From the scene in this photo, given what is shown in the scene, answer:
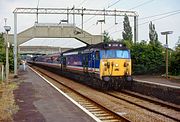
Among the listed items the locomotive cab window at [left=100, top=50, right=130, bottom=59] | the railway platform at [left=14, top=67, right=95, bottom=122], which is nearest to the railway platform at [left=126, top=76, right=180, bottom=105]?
the locomotive cab window at [left=100, top=50, right=130, bottom=59]

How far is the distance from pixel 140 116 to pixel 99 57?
28.6 ft

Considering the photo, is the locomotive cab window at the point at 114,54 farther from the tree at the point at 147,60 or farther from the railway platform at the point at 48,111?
the tree at the point at 147,60

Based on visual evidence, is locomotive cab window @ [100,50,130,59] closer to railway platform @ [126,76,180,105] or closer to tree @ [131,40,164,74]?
railway platform @ [126,76,180,105]

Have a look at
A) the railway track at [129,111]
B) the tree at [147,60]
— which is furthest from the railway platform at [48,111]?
the tree at [147,60]

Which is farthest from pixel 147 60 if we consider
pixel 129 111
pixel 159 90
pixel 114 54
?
pixel 129 111

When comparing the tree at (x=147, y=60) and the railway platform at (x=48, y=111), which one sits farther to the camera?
the tree at (x=147, y=60)

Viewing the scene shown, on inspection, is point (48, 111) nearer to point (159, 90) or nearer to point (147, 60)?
point (159, 90)

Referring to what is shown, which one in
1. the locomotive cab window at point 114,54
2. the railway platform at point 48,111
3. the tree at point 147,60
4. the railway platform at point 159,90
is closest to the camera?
the railway platform at point 48,111

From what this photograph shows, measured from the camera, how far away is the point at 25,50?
108688 millimetres

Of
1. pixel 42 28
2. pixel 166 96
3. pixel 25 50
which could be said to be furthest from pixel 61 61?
pixel 25 50

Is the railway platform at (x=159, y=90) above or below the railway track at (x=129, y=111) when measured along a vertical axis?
above

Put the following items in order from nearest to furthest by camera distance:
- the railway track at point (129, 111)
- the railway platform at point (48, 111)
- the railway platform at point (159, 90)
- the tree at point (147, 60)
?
1. the railway platform at point (48, 111)
2. the railway track at point (129, 111)
3. the railway platform at point (159, 90)
4. the tree at point (147, 60)

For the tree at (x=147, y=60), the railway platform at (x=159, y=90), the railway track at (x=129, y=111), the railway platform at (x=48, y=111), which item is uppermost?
the tree at (x=147, y=60)

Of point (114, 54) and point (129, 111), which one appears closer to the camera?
point (129, 111)
